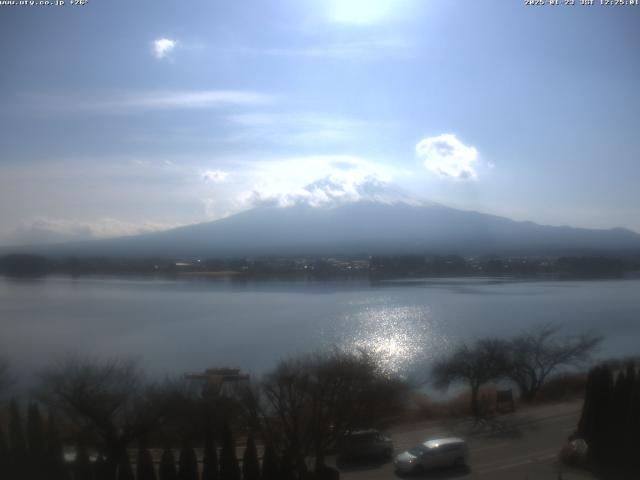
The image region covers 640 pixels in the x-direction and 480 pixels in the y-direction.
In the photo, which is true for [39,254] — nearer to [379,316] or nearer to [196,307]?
[196,307]

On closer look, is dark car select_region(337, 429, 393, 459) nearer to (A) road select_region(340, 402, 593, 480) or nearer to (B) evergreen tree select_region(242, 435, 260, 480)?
(A) road select_region(340, 402, 593, 480)

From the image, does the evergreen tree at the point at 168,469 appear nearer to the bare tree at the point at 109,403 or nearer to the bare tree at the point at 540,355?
the bare tree at the point at 109,403

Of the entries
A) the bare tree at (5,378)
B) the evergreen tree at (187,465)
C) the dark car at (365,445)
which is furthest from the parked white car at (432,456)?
the bare tree at (5,378)

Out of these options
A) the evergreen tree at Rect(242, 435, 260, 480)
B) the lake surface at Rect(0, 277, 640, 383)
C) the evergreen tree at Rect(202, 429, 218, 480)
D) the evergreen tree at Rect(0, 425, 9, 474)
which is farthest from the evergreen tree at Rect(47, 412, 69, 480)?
the lake surface at Rect(0, 277, 640, 383)

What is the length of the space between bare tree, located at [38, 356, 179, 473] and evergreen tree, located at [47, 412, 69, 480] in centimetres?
29

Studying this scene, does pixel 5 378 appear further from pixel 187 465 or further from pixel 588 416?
pixel 588 416

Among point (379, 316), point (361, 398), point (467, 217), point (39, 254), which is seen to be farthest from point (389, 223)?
point (361, 398)

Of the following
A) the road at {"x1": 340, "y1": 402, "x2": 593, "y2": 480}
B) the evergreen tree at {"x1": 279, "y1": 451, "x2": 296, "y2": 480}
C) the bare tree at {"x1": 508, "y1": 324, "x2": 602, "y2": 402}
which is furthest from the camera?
the bare tree at {"x1": 508, "y1": 324, "x2": 602, "y2": 402}

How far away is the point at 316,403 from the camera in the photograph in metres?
4.72

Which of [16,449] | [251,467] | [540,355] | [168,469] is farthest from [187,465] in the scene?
[540,355]

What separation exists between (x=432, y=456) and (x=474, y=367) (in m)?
2.65

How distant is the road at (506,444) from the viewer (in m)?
3.95

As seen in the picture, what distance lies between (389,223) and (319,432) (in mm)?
26171

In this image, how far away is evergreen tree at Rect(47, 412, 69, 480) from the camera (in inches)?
144
